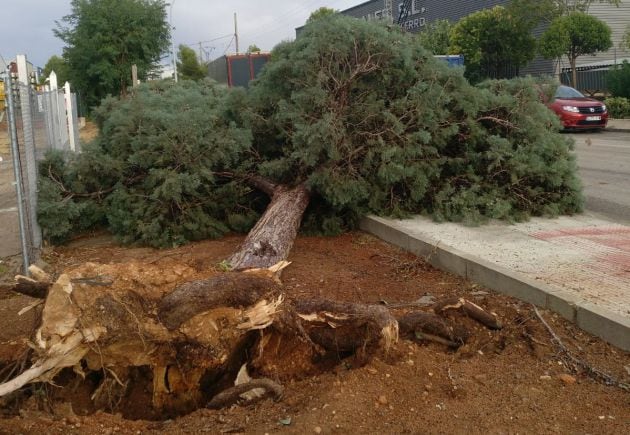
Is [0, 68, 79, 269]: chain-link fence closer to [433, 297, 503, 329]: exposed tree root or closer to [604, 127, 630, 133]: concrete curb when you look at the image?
[433, 297, 503, 329]: exposed tree root

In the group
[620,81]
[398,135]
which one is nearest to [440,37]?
[620,81]

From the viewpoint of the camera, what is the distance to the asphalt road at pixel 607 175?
8.76 meters

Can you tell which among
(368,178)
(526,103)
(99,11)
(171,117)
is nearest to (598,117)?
(526,103)

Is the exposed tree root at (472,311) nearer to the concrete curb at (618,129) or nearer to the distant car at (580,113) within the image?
the distant car at (580,113)

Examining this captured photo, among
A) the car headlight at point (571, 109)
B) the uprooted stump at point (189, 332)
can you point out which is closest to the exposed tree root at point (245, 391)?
the uprooted stump at point (189, 332)

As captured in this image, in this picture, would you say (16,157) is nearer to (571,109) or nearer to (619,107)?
(571,109)

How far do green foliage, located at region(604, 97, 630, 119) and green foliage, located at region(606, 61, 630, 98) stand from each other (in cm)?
90

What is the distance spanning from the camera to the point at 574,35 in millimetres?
29156

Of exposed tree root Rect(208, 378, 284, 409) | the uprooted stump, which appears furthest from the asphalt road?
exposed tree root Rect(208, 378, 284, 409)

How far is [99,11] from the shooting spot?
30.5 meters

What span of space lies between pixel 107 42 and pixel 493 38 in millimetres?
19150

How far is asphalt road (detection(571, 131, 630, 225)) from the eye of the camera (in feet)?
28.7

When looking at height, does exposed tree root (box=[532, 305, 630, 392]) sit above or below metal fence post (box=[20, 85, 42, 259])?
below

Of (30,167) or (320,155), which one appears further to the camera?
(30,167)
